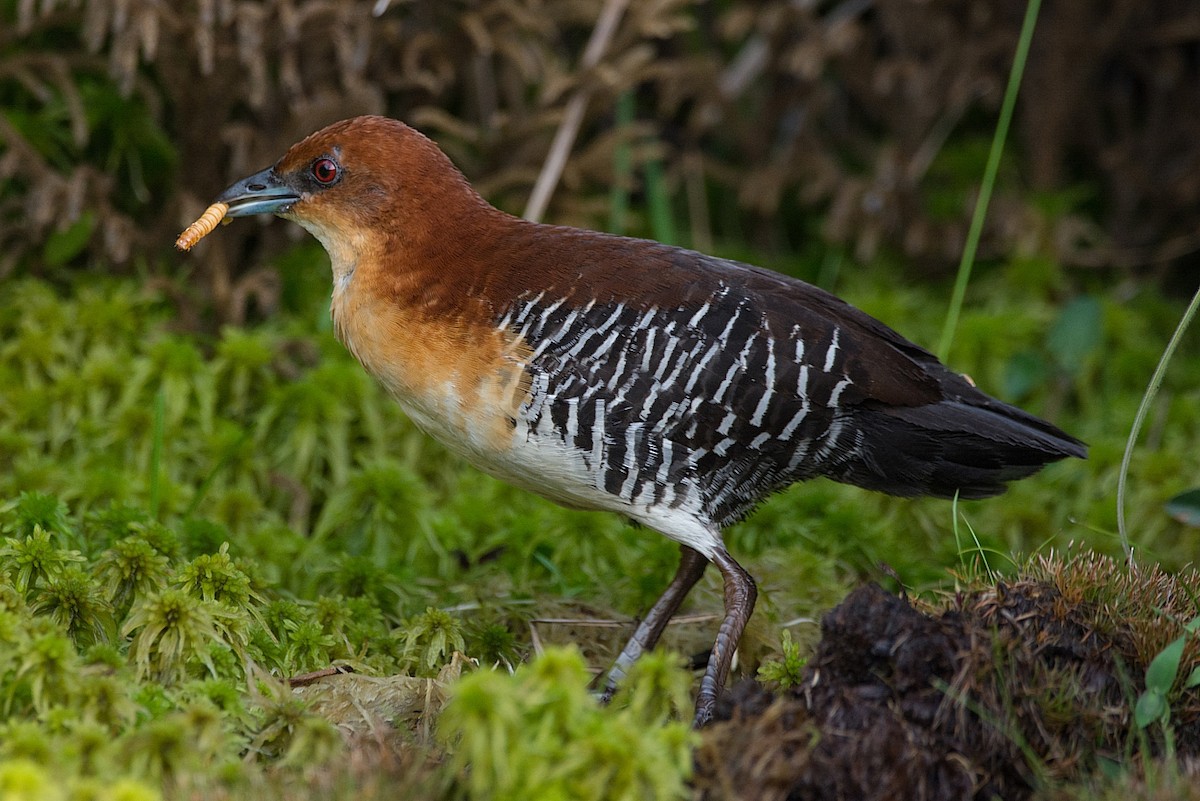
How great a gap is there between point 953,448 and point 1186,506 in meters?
0.84

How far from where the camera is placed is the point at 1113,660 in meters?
2.91

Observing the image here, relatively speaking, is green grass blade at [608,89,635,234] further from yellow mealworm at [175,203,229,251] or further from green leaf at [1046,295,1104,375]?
yellow mealworm at [175,203,229,251]

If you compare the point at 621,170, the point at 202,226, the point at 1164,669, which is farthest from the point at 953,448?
the point at 621,170

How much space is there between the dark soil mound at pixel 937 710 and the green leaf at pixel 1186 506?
2.93ft

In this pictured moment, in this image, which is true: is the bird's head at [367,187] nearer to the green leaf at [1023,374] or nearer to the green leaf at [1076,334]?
the green leaf at [1023,374]

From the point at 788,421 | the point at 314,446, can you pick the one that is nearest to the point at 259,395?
the point at 314,446

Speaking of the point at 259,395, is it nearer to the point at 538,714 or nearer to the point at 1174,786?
the point at 538,714

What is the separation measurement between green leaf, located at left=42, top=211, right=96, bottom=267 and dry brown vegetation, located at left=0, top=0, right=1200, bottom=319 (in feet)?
0.13

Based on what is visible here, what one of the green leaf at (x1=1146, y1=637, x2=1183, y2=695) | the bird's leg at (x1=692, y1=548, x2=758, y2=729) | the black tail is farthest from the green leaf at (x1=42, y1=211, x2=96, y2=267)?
the green leaf at (x1=1146, y1=637, x2=1183, y2=695)

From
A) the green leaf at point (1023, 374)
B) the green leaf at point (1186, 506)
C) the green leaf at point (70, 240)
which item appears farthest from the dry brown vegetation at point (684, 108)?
the green leaf at point (1186, 506)

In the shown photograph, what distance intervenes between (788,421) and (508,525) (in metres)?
1.60

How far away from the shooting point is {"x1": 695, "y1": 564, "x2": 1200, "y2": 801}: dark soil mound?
2623 millimetres

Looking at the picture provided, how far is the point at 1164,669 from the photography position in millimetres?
2748

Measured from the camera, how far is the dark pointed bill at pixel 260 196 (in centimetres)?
370
